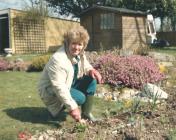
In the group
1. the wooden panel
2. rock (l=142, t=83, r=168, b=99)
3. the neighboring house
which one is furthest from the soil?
the wooden panel

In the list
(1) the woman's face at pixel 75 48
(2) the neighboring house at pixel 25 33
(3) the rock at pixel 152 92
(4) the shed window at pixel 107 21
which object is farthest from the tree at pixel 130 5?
(1) the woman's face at pixel 75 48

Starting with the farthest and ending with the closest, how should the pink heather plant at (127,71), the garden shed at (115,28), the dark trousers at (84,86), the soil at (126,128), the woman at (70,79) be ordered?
the garden shed at (115,28) → the pink heather plant at (127,71) → the dark trousers at (84,86) → the woman at (70,79) → the soil at (126,128)

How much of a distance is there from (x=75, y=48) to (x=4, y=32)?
1082 inches

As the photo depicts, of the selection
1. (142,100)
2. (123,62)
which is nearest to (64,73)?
(142,100)

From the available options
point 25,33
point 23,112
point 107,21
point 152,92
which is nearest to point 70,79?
point 23,112

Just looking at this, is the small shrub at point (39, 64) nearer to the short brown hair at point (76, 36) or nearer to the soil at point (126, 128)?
the soil at point (126, 128)

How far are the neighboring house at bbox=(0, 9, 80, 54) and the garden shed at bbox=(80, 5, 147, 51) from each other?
2.34 m

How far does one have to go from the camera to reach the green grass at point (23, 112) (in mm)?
5957

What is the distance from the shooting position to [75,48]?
19.0 ft

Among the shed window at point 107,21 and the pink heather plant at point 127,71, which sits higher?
the shed window at point 107,21

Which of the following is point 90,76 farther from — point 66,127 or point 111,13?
point 111,13

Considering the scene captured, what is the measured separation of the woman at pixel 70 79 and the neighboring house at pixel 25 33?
2496 cm

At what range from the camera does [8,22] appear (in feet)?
104

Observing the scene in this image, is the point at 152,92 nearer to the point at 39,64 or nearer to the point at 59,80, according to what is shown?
the point at 59,80
